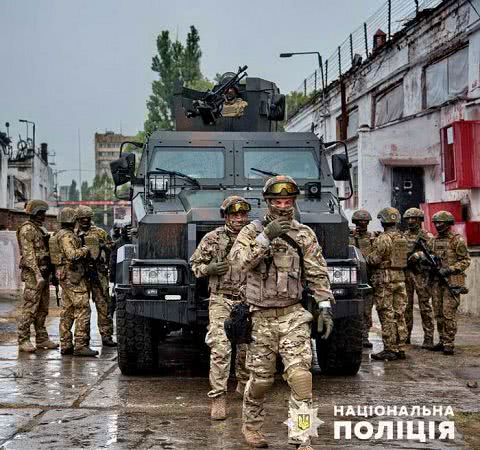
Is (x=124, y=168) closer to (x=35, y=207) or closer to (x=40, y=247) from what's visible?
(x=35, y=207)

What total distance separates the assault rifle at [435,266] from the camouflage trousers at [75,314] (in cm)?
387

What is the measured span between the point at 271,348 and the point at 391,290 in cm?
450

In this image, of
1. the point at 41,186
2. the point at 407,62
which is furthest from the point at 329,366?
the point at 41,186

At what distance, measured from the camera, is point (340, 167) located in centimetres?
1005

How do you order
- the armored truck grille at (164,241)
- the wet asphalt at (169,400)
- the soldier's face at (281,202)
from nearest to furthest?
1. the soldier's face at (281,202)
2. the wet asphalt at (169,400)
3. the armored truck grille at (164,241)

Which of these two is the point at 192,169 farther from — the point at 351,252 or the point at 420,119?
the point at 420,119

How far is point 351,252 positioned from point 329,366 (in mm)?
1197

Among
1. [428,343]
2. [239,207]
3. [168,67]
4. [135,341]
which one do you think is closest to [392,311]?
[428,343]

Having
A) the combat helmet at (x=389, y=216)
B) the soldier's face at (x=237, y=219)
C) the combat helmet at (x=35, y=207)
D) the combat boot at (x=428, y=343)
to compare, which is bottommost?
the combat boot at (x=428, y=343)

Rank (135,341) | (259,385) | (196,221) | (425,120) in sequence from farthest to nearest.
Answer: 1. (425,120)
2. (135,341)
3. (196,221)
4. (259,385)

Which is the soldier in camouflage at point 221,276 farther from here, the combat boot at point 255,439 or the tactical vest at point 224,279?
the combat boot at point 255,439

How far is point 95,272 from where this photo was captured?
10922mm

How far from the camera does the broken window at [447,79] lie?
63.9 feet

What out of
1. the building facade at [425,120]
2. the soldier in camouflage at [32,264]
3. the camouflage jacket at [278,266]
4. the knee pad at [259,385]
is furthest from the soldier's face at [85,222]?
the building facade at [425,120]
